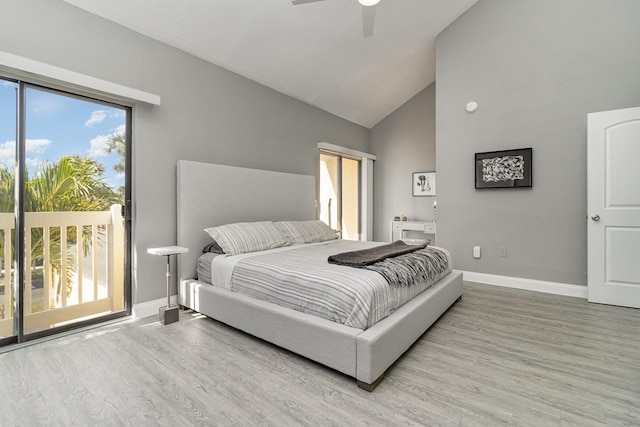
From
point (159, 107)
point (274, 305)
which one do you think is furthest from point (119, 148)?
point (274, 305)

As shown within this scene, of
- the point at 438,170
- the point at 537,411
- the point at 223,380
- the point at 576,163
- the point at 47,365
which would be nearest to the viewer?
the point at 537,411

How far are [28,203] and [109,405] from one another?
1730mm

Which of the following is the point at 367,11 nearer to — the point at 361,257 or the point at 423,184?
the point at 361,257

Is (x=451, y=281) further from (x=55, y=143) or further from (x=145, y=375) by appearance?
(x=55, y=143)

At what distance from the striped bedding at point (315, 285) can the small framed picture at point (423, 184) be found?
312 cm

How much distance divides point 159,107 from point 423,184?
14.5 ft

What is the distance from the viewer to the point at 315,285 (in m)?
2.08

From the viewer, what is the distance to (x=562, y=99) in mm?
3527

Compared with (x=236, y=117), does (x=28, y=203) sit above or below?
below

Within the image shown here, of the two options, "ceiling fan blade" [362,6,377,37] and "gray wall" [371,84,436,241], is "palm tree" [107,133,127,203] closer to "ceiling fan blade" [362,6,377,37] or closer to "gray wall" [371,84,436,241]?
"ceiling fan blade" [362,6,377,37]

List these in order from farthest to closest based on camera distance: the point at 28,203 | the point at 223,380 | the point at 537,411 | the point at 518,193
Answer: the point at 518,193
the point at 28,203
the point at 223,380
the point at 537,411

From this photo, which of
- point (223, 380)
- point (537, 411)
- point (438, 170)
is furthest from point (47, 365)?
point (438, 170)

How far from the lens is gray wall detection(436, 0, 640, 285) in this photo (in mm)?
3348

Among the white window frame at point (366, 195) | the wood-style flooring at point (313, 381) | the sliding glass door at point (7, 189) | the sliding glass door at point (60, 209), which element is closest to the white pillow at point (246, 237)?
the wood-style flooring at point (313, 381)
